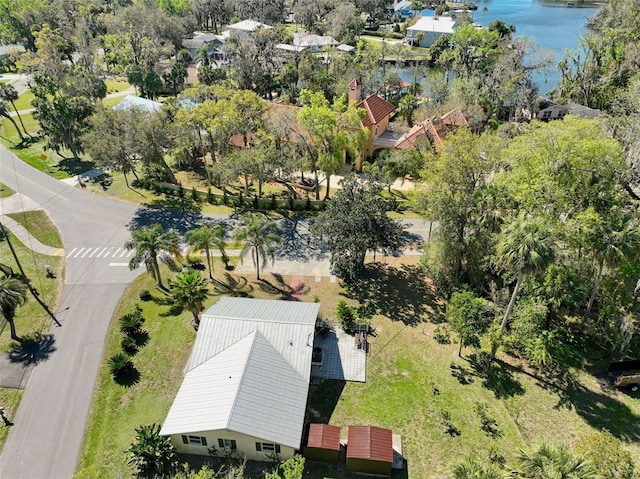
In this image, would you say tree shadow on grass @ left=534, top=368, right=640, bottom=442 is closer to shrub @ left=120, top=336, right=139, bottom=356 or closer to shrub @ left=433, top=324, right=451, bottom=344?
shrub @ left=433, top=324, right=451, bottom=344

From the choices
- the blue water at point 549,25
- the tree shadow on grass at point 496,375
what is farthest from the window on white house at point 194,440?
the blue water at point 549,25

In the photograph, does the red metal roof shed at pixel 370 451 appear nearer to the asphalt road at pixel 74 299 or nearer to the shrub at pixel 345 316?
the shrub at pixel 345 316

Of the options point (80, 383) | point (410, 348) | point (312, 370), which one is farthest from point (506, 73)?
point (80, 383)

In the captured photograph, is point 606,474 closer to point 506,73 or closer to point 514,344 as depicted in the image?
point 514,344

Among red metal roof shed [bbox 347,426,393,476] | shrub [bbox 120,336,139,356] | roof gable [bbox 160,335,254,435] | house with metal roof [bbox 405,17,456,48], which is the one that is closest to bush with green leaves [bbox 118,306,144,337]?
shrub [bbox 120,336,139,356]

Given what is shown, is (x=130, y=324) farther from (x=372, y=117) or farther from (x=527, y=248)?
(x=372, y=117)

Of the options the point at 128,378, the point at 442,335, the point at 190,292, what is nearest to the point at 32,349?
the point at 128,378
